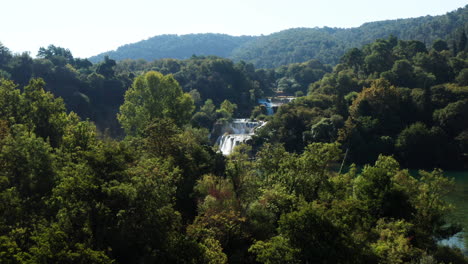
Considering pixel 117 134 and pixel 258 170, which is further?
pixel 117 134

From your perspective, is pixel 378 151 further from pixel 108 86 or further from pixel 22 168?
pixel 108 86

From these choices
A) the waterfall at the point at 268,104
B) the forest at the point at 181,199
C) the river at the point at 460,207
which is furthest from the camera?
the waterfall at the point at 268,104

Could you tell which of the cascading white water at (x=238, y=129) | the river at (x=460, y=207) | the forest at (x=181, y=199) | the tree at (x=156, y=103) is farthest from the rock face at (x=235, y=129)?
the river at (x=460, y=207)

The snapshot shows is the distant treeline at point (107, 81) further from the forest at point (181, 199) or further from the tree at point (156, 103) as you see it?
the forest at point (181, 199)

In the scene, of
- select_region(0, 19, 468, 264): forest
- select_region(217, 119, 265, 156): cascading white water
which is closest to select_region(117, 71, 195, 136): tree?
select_region(0, 19, 468, 264): forest

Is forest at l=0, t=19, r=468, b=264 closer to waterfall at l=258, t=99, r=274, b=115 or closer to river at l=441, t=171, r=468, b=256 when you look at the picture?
river at l=441, t=171, r=468, b=256

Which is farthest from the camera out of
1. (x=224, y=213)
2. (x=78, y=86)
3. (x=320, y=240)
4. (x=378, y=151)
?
(x=78, y=86)

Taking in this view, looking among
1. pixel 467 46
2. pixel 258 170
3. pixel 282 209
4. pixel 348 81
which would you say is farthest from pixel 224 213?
pixel 467 46

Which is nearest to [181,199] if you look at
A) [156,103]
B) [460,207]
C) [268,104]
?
[156,103]
